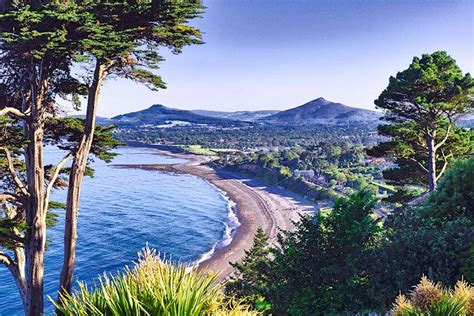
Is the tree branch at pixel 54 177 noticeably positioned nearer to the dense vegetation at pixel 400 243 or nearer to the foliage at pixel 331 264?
the dense vegetation at pixel 400 243

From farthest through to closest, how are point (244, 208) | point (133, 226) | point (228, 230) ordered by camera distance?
1. point (244, 208)
2. point (133, 226)
3. point (228, 230)

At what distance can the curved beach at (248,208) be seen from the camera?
36.7 meters

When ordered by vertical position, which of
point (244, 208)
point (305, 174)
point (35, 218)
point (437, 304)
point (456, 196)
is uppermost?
point (456, 196)

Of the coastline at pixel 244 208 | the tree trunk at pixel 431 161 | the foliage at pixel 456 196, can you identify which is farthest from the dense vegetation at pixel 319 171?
the foliage at pixel 456 196

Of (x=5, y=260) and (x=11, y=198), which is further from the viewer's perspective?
(x=5, y=260)

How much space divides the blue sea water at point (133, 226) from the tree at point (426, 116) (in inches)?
422

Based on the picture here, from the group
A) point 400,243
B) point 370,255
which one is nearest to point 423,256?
point 400,243

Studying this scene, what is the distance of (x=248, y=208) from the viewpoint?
56906 mm

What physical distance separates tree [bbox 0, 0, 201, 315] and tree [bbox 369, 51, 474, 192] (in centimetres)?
1161

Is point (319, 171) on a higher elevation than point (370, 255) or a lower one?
lower

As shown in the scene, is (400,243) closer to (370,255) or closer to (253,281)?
(370,255)

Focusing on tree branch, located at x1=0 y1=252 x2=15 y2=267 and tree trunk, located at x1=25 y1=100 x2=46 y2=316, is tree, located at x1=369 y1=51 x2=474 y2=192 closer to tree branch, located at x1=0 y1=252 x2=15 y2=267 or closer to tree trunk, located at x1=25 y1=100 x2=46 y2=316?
tree trunk, located at x1=25 y1=100 x2=46 y2=316

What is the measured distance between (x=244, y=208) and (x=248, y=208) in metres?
0.57

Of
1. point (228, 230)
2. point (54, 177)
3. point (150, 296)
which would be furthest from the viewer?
point (228, 230)
